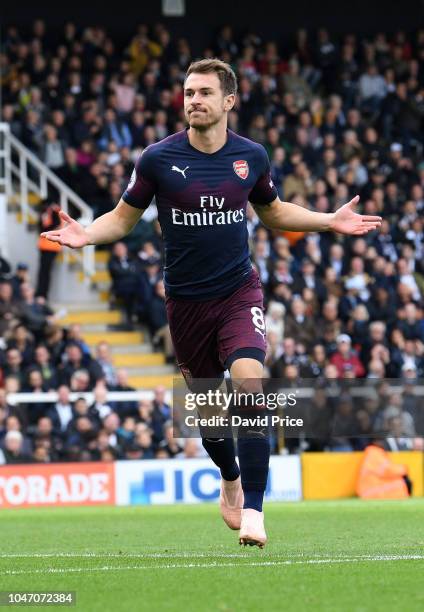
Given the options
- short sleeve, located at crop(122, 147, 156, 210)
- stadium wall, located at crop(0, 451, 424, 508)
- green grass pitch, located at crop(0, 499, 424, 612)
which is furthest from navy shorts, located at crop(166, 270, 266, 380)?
stadium wall, located at crop(0, 451, 424, 508)

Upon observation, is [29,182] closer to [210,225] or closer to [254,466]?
Result: [210,225]

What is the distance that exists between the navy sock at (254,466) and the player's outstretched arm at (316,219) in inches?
55.4

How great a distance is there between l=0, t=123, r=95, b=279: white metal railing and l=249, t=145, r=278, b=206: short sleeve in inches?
595

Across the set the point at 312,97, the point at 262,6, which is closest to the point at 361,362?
the point at 312,97

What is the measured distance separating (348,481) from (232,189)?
41.6 ft

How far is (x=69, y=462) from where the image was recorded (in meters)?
19.6

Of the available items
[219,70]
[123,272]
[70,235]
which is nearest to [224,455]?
[70,235]

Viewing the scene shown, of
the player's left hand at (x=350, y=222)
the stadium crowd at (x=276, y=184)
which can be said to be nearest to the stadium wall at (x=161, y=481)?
the stadium crowd at (x=276, y=184)

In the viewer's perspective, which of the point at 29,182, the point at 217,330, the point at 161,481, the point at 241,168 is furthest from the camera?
the point at 29,182

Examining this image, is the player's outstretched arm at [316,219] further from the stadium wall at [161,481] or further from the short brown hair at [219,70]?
the stadium wall at [161,481]

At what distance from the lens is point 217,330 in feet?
29.5

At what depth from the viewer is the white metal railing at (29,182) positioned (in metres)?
24.6

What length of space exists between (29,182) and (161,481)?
25.8ft

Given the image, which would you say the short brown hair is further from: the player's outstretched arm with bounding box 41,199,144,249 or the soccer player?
the player's outstretched arm with bounding box 41,199,144,249
